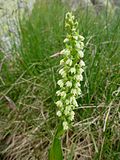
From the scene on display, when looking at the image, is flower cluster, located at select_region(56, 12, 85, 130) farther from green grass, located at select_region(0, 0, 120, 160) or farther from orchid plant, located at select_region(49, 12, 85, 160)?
green grass, located at select_region(0, 0, 120, 160)

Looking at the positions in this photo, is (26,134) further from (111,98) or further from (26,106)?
(111,98)

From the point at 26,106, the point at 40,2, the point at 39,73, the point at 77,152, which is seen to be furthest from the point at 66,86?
the point at 40,2

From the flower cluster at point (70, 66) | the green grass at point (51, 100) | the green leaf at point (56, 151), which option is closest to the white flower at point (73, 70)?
the flower cluster at point (70, 66)

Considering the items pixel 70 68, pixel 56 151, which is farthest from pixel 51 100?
pixel 70 68

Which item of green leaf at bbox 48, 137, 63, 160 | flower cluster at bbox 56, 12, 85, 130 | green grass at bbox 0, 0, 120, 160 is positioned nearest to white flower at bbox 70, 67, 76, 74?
flower cluster at bbox 56, 12, 85, 130

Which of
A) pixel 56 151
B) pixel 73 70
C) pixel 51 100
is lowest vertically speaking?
pixel 51 100

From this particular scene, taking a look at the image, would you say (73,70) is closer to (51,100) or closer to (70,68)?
(70,68)

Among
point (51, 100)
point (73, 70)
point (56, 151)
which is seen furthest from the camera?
point (51, 100)

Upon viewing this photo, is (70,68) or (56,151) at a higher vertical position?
(70,68)
